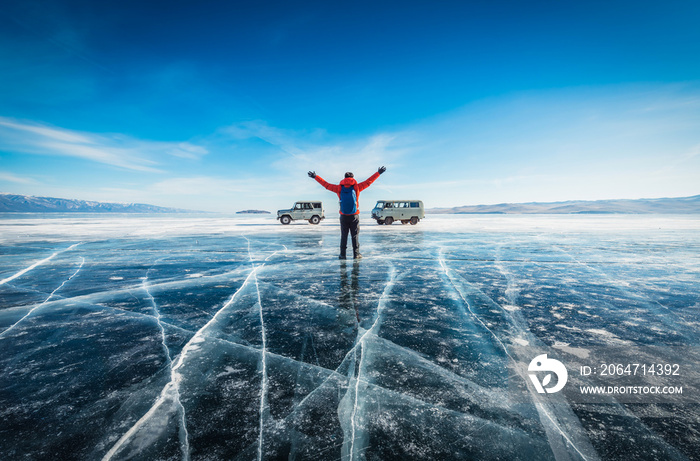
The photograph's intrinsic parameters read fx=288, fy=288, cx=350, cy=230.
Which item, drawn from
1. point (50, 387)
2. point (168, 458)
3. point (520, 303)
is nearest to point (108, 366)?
point (50, 387)

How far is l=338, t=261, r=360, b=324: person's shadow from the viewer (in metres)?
4.45

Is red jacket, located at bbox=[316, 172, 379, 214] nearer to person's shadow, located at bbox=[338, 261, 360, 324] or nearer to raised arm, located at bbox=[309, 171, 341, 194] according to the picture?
raised arm, located at bbox=[309, 171, 341, 194]

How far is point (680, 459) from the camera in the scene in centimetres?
171

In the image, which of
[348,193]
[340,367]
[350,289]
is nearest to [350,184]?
[348,193]

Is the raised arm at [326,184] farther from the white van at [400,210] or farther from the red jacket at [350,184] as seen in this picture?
the white van at [400,210]

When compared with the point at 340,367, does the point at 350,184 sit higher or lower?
higher

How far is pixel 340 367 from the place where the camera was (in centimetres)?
274

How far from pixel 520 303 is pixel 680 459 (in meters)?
2.99

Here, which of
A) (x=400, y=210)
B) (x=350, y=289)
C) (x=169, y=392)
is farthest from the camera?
(x=400, y=210)

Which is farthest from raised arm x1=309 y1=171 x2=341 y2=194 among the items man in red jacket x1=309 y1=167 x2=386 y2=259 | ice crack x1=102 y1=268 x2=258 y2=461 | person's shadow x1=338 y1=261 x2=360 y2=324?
ice crack x1=102 y1=268 x2=258 y2=461

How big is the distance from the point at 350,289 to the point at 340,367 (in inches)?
105

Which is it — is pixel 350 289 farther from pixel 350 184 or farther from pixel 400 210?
pixel 400 210

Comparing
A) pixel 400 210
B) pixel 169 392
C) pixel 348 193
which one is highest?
pixel 348 193

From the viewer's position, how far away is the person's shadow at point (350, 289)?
4.45m
